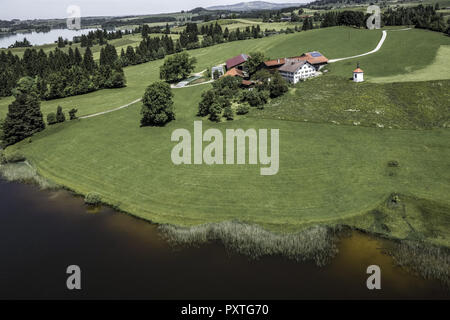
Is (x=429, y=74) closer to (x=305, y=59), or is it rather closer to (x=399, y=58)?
(x=399, y=58)

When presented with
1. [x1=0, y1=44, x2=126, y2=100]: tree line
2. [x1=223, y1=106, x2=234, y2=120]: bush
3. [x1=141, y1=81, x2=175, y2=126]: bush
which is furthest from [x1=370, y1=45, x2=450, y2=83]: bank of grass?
[x1=0, y1=44, x2=126, y2=100]: tree line

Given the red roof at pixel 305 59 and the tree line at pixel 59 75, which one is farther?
the tree line at pixel 59 75

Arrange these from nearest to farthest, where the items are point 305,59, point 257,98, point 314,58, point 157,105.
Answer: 1. point 157,105
2. point 257,98
3. point 305,59
4. point 314,58

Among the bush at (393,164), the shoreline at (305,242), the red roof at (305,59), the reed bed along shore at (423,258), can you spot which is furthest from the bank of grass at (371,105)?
the reed bed along shore at (423,258)

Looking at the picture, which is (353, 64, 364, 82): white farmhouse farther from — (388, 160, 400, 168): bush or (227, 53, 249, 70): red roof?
(388, 160, 400, 168): bush

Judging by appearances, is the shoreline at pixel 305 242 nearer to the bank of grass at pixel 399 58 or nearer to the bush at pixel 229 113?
the bush at pixel 229 113

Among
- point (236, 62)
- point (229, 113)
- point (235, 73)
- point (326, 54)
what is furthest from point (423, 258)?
point (326, 54)
